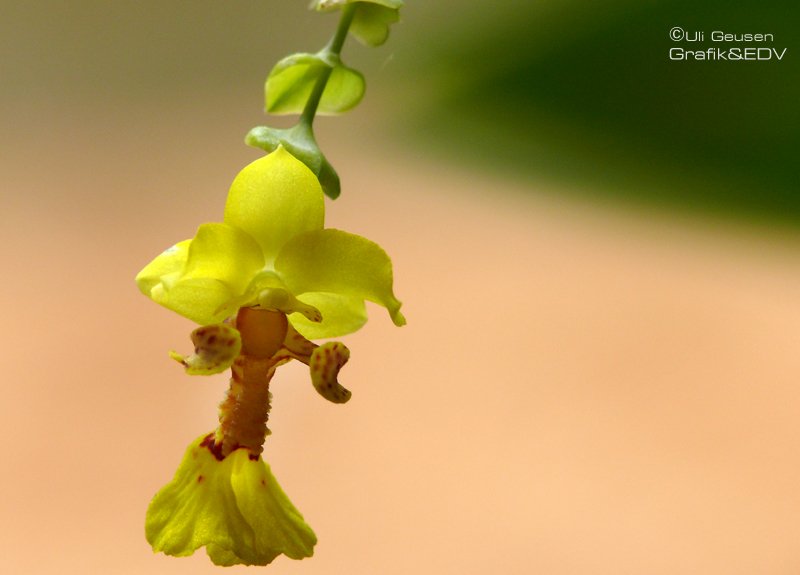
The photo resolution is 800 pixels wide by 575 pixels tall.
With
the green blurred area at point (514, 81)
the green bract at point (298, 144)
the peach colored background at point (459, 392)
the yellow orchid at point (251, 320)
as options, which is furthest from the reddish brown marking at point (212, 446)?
the peach colored background at point (459, 392)

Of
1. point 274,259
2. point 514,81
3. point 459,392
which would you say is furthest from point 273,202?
point 459,392

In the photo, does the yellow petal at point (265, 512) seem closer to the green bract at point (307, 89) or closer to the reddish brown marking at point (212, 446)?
the reddish brown marking at point (212, 446)

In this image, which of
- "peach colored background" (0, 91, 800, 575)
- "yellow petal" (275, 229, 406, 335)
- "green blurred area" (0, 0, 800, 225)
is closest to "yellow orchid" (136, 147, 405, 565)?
"yellow petal" (275, 229, 406, 335)

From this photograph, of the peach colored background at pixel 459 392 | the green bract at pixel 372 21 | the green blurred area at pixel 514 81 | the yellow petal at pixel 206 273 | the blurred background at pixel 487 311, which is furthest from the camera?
A: the peach colored background at pixel 459 392

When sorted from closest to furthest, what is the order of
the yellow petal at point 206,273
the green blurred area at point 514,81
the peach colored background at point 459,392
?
the yellow petal at point 206,273 → the green blurred area at point 514,81 → the peach colored background at point 459,392

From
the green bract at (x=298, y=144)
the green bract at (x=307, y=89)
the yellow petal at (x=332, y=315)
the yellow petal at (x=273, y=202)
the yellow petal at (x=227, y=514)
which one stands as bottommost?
the yellow petal at (x=227, y=514)

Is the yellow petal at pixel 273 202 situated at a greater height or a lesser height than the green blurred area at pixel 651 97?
lesser

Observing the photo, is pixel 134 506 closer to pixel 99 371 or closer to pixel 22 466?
pixel 22 466

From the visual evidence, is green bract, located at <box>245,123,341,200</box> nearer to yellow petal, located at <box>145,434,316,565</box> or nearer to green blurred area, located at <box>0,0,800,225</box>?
yellow petal, located at <box>145,434,316,565</box>
